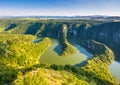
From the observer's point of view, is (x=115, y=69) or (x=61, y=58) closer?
(x=115, y=69)

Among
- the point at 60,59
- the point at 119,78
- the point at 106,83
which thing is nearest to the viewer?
the point at 106,83

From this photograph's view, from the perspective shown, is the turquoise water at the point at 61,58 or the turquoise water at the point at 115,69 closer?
the turquoise water at the point at 115,69

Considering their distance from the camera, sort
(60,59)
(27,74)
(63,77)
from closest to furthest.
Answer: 1. (27,74)
2. (63,77)
3. (60,59)

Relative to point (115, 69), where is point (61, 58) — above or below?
below

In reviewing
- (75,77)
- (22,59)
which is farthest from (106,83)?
(22,59)

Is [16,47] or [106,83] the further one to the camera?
[16,47]

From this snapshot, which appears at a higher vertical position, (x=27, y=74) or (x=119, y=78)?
(x=27, y=74)

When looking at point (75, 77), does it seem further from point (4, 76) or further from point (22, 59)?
point (22, 59)

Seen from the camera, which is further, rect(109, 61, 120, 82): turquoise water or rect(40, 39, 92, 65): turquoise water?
rect(40, 39, 92, 65): turquoise water

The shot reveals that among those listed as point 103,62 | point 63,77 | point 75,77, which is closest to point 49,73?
point 63,77

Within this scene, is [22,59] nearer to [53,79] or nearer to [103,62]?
[103,62]
